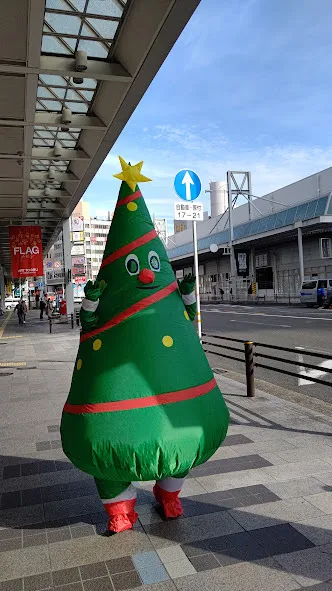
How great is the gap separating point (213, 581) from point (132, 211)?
252 cm

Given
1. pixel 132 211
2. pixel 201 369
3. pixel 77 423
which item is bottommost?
pixel 77 423

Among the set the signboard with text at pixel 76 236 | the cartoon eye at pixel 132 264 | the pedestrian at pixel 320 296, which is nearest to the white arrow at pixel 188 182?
the cartoon eye at pixel 132 264

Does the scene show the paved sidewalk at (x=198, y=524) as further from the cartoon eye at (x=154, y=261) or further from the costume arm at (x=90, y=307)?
the cartoon eye at (x=154, y=261)

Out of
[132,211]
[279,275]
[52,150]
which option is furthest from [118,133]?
[279,275]

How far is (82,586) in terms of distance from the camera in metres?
2.79

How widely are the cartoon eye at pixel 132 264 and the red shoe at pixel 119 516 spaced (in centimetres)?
166

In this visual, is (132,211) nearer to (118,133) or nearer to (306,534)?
(306,534)

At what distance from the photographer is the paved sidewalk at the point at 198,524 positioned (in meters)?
2.85

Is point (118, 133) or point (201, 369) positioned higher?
point (118, 133)

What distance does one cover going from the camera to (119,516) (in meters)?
3.36

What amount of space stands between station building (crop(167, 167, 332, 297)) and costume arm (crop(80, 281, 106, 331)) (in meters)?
27.3

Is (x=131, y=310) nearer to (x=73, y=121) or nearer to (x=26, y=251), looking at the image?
(x=73, y=121)

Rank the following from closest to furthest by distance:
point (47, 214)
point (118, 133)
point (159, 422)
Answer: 1. point (159, 422)
2. point (118, 133)
3. point (47, 214)

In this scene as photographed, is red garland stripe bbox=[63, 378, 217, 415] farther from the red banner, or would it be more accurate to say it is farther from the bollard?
the red banner
